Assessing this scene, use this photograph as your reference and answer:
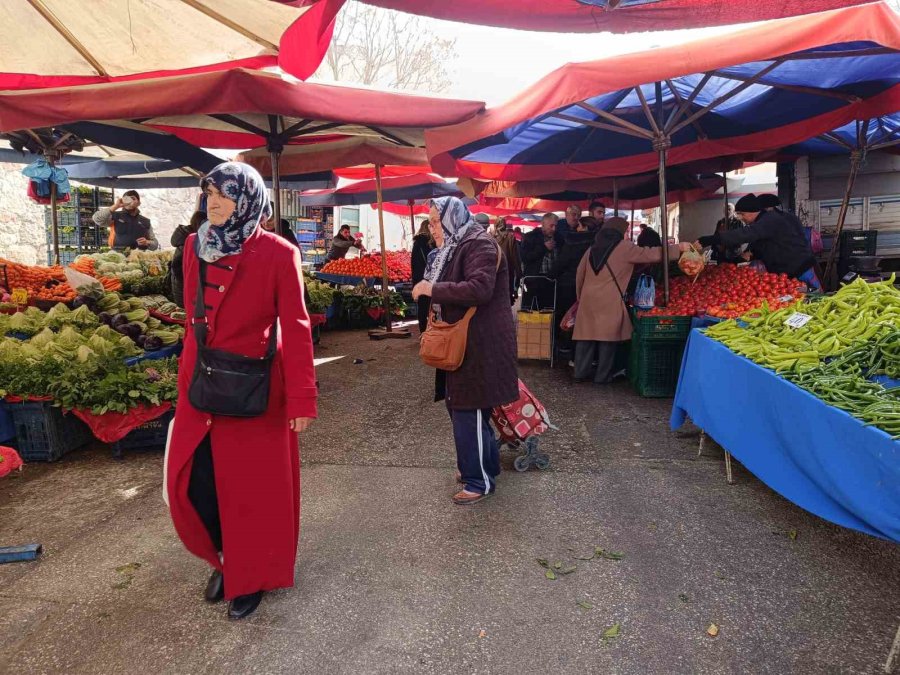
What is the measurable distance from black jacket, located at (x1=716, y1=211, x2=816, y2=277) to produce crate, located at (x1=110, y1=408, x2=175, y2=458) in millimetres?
5194

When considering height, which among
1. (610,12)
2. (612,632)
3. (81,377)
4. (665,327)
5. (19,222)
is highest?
(19,222)

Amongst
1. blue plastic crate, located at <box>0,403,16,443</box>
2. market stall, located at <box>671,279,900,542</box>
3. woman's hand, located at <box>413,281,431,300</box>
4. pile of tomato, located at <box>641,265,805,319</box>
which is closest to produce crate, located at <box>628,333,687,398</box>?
pile of tomato, located at <box>641,265,805,319</box>

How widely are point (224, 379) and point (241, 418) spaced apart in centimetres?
20

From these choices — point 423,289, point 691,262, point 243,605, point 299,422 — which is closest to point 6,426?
point 243,605

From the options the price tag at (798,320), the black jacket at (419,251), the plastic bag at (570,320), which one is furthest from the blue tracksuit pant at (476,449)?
the black jacket at (419,251)

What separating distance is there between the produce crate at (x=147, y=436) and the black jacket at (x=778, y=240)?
5194 millimetres

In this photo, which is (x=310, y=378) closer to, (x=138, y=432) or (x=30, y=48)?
(x=138, y=432)

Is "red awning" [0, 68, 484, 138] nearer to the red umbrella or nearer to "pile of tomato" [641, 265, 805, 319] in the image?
the red umbrella

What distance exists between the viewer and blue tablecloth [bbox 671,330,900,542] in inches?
90.0

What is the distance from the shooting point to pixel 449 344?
3.49 meters

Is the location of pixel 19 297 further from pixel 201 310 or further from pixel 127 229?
pixel 201 310

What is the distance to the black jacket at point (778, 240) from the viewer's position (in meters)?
5.88

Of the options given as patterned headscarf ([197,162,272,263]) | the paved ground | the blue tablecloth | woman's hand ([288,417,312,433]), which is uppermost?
patterned headscarf ([197,162,272,263])

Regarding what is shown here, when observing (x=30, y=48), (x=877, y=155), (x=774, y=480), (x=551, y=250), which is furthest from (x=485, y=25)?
(x=877, y=155)
